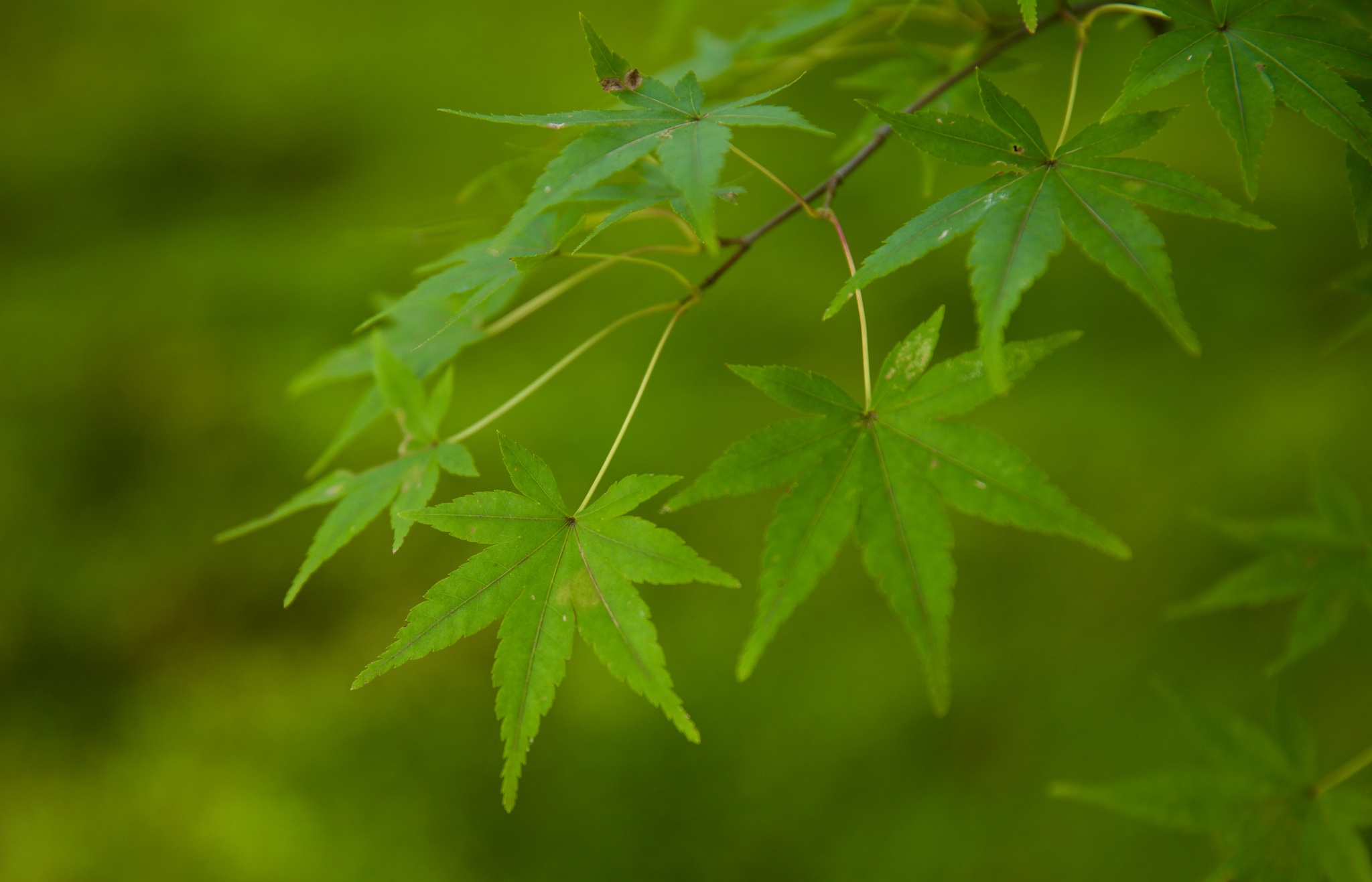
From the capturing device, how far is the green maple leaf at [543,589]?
0.50 meters

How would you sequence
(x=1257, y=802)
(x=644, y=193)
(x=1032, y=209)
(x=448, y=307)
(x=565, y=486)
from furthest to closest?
(x=565, y=486) < (x=448, y=307) < (x=1257, y=802) < (x=644, y=193) < (x=1032, y=209)

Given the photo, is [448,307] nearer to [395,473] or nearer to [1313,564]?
[395,473]

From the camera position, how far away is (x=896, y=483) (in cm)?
52

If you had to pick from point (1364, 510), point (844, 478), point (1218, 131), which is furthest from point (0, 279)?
point (1218, 131)

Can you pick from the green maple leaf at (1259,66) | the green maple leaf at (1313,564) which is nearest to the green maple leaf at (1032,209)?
the green maple leaf at (1259,66)

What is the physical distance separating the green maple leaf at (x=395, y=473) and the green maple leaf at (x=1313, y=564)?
2.60ft

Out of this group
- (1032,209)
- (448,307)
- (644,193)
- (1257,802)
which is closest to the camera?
(1032,209)

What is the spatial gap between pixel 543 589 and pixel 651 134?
1.13ft

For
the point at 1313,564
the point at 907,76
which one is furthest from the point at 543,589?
the point at 1313,564

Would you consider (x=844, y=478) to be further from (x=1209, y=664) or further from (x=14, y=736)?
(x=14, y=736)

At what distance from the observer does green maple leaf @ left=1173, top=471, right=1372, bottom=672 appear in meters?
0.80

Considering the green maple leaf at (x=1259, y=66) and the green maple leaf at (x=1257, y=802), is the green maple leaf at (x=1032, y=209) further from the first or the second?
the green maple leaf at (x=1257, y=802)

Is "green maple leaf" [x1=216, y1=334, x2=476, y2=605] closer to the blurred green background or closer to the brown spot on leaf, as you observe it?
the brown spot on leaf

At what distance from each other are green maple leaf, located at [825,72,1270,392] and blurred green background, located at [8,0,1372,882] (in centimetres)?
109
